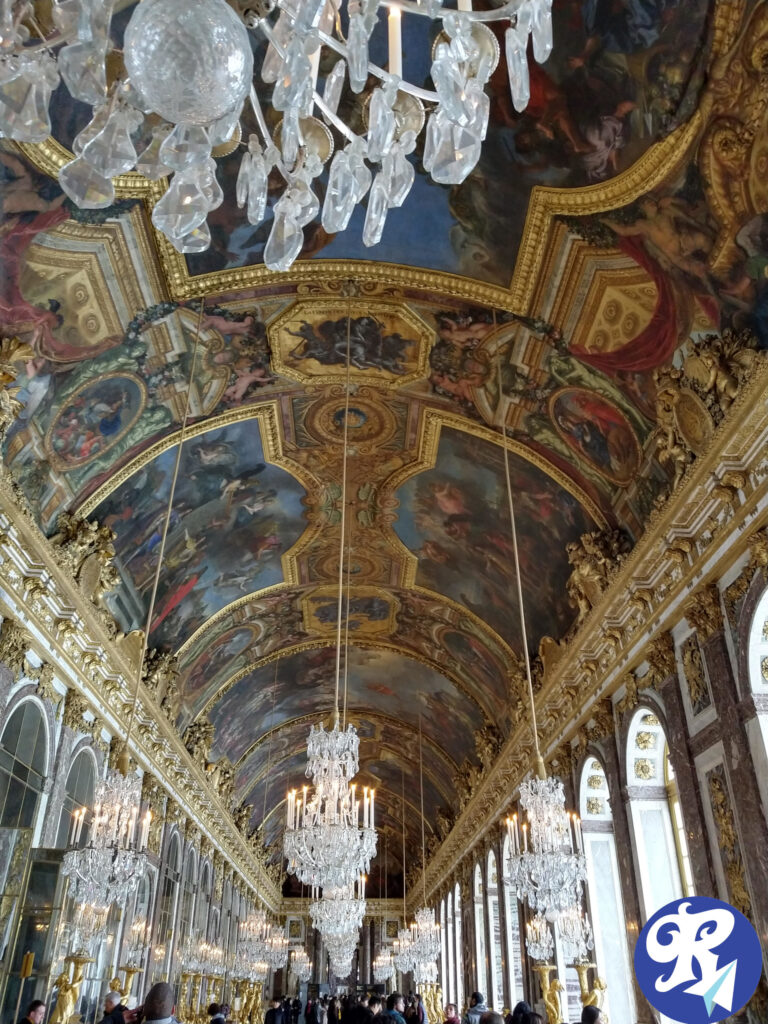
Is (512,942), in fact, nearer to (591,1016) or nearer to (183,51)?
(591,1016)

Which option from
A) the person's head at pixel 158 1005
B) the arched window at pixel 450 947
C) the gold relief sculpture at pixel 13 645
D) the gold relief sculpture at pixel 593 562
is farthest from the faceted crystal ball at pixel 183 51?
the arched window at pixel 450 947

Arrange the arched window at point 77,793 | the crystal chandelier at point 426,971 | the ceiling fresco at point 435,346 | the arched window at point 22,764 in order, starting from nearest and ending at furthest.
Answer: the ceiling fresco at point 435,346 < the arched window at point 22,764 < the arched window at point 77,793 < the crystal chandelier at point 426,971

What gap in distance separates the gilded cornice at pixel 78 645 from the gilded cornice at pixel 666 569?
787 centimetres

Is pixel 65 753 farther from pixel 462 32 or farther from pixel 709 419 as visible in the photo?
pixel 462 32

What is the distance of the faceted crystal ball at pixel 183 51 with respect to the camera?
117 inches

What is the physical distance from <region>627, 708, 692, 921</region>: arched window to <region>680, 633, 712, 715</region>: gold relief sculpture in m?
1.26

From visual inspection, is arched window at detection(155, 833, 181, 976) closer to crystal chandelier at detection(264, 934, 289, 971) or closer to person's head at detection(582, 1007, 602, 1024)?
crystal chandelier at detection(264, 934, 289, 971)

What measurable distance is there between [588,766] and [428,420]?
6.62 meters

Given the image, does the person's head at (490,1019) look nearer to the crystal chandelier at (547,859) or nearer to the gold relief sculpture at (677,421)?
the crystal chandelier at (547,859)

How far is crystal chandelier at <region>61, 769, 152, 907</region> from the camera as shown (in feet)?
28.9

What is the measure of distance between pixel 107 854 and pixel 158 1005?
444cm

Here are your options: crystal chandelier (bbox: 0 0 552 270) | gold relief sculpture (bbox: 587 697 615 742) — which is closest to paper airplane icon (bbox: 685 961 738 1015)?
crystal chandelier (bbox: 0 0 552 270)

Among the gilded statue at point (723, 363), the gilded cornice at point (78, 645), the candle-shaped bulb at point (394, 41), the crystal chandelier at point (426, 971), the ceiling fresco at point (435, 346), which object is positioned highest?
the ceiling fresco at point (435, 346)

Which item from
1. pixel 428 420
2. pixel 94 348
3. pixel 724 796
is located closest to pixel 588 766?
pixel 724 796
